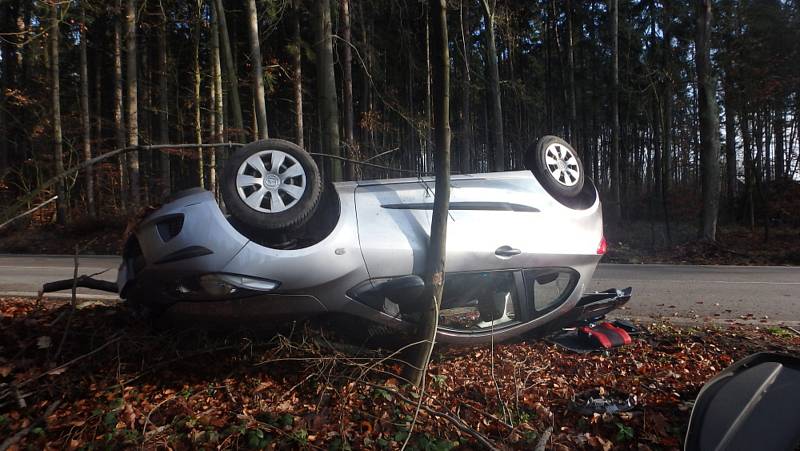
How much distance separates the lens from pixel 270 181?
10.2ft

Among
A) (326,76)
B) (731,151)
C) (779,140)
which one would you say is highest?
(779,140)

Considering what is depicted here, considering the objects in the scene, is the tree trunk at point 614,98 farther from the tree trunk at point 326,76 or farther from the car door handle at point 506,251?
the car door handle at point 506,251

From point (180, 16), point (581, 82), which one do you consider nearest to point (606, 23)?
point (581, 82)

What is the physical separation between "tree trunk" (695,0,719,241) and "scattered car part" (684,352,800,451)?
13165mm

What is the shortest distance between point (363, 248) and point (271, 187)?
76 centimetres

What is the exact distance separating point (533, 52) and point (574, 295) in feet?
89.4

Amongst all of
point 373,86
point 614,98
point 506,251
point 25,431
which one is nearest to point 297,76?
point 373,86

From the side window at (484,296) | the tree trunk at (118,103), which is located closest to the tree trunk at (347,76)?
the side window at (484,296)

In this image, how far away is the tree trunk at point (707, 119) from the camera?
1377 centimetres

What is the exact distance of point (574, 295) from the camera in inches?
143

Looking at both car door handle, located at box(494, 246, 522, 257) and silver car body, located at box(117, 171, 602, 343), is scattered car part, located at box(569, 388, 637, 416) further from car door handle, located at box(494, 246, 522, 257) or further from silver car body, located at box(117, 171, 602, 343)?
car door handle, located at box(494, 246, 522, 257)

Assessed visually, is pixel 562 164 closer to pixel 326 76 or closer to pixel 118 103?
pixel 326 76

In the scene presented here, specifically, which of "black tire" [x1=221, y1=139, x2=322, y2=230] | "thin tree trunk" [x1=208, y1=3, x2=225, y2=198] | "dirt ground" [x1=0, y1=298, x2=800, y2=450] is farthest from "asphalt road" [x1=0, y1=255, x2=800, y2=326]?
"thin tree trunk" [x1=208, y1=3, x2=225, y2=198]

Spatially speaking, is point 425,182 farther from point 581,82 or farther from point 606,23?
point 581,82
